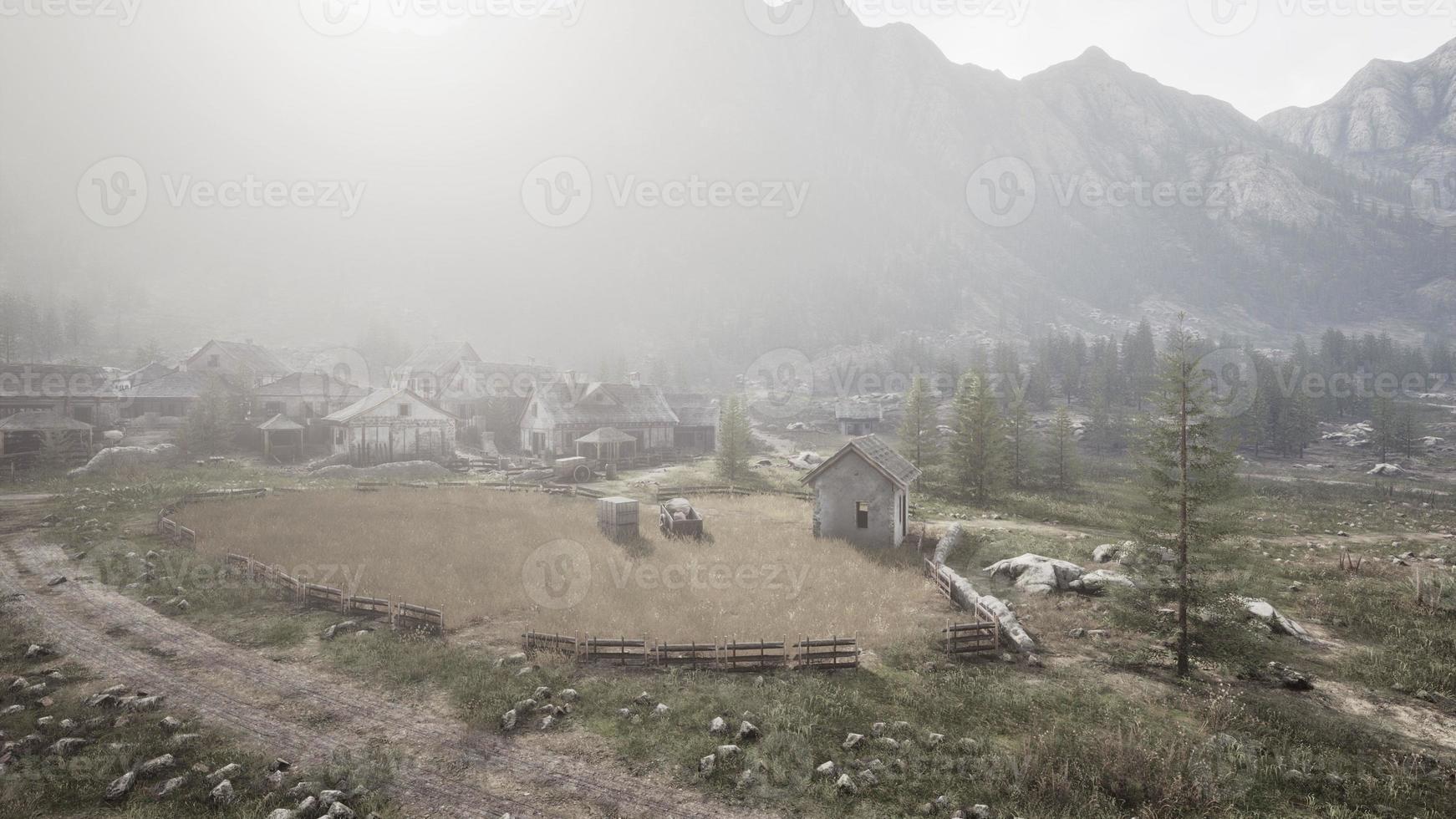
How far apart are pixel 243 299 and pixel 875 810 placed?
17203 centimetres

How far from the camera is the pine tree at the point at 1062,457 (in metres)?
46.9

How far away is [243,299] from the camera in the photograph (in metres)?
132

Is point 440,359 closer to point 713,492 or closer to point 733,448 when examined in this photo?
point 733,448

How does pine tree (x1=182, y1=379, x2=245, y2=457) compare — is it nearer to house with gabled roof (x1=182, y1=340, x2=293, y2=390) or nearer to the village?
the village

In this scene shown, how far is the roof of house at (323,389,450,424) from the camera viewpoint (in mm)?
46888

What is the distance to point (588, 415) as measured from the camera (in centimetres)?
5528

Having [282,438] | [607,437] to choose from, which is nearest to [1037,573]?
[607,437]

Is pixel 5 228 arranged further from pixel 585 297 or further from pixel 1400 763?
pixel 1400 763

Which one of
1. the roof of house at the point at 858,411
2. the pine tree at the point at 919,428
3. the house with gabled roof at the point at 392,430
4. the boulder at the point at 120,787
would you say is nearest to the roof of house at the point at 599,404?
the house with gabled roof at the point at 392,430

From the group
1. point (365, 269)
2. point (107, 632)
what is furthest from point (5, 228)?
point (107, 632)

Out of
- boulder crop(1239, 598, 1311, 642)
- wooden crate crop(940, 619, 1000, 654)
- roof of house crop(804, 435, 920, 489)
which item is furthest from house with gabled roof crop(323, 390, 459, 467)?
boulder crop(1239, 598, 1311, 642)

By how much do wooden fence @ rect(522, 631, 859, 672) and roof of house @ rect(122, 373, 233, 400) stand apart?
56569 mm

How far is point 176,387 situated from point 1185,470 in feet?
250

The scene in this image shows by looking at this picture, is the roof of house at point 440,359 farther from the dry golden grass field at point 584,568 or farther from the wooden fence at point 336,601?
the wooden fence at point 336,601
